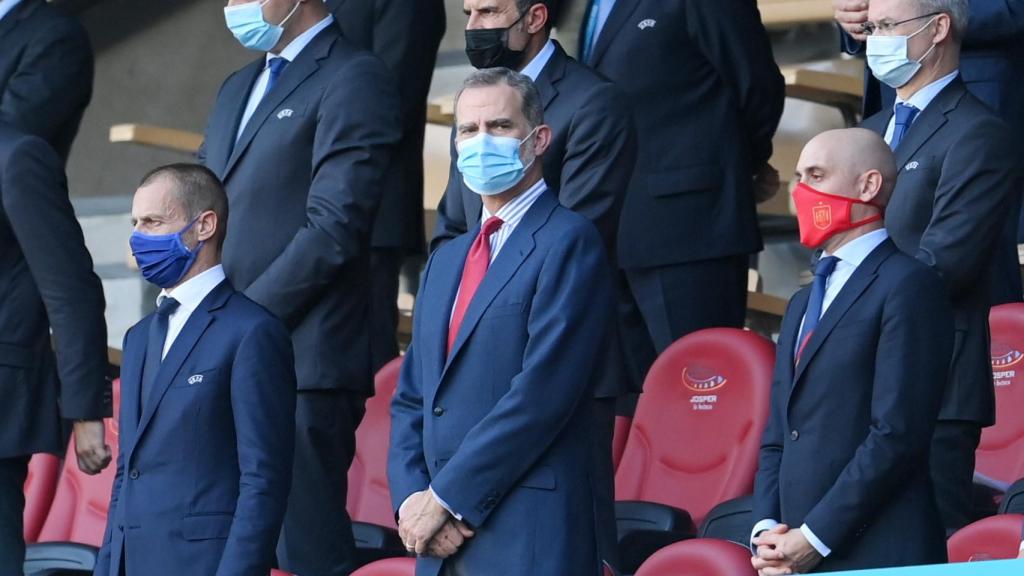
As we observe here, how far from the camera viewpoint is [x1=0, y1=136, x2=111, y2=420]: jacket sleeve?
491 centimetres

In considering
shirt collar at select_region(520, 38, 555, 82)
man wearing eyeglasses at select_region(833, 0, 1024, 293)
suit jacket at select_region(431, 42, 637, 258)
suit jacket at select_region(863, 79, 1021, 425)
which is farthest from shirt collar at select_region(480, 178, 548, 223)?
man wearing eyeglasses at select_region(833, 0, 1024, 293)

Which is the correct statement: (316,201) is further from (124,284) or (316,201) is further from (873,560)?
(124,284)

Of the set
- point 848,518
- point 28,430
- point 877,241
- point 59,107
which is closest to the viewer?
point 848,518

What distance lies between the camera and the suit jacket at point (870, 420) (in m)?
3.99

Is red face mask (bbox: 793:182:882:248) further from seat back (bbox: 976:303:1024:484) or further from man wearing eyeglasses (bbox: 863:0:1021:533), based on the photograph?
seat back (bbox: 976:303:1024:484)

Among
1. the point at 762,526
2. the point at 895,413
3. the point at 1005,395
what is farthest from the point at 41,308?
the point at 1005,395

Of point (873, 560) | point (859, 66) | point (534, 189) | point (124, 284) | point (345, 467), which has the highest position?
point (534, 189)

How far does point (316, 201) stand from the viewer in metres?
5.00

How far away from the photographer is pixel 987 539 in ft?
14.2

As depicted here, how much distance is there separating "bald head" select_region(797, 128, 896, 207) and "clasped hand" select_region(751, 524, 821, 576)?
2.38 feet

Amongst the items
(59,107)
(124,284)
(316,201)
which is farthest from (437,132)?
(316,201)

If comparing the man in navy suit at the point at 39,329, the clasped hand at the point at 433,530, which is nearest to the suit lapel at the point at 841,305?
the clasped hand at the point at 433,530

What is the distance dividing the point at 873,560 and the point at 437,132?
568 centimetres

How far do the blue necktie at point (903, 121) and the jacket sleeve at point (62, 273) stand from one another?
2.01 meters
